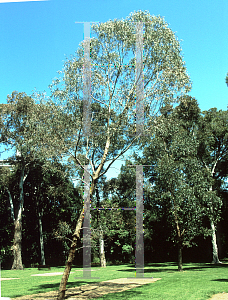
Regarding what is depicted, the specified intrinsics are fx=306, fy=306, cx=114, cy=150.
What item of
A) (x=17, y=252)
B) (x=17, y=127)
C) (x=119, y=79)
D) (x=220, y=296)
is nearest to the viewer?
(x=220, y=296)

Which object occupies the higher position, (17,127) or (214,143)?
(17,127)

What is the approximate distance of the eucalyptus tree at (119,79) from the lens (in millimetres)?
9477

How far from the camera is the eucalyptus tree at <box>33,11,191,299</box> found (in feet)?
31.1

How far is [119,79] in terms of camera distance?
32.3 ft

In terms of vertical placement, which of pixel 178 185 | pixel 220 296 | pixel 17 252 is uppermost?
pixel 178 185

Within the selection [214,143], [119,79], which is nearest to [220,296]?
[119,79]

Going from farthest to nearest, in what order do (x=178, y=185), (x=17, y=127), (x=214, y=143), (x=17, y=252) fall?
(x=214, y=143)
(x=17, y=252)
(x=17, y=127)
(x=178, y=185)

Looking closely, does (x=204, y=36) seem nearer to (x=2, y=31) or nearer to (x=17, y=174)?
(x=2, y=31)

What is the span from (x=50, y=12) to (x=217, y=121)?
55.3 feet

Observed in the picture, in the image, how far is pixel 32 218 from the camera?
2630 centimetres

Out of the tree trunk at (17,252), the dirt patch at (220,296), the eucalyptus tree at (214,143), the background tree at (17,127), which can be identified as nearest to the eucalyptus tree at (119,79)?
the dirt patch at (220,296)

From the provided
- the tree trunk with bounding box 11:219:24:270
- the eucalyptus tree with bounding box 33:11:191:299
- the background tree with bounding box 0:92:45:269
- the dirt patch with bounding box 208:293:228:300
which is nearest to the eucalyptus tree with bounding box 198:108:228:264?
the background tree with bounding box 0:92:45:269

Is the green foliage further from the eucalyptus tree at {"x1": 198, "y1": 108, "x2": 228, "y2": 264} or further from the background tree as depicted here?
the background tree

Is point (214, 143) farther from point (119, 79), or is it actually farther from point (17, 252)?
point (17, 252)
